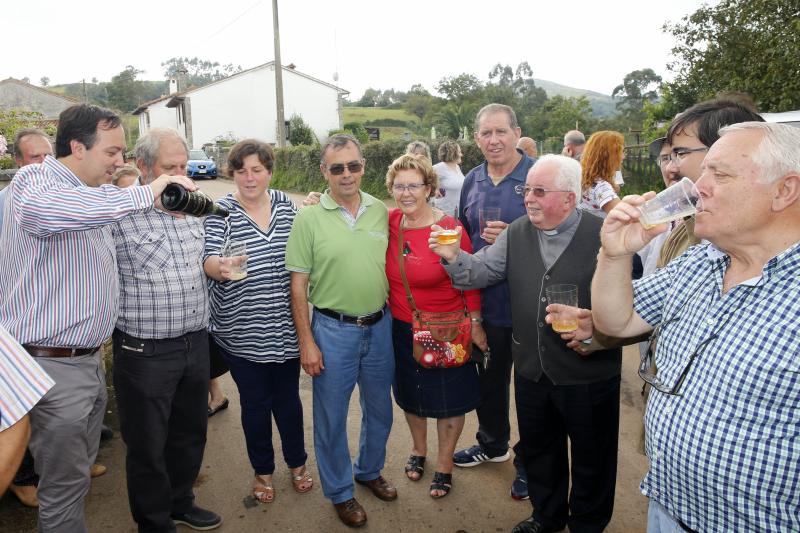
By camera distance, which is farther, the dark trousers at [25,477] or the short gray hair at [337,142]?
the dark trousers at [25,477]

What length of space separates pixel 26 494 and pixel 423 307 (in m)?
2.73

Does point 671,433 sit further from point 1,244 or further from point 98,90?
point 98,90

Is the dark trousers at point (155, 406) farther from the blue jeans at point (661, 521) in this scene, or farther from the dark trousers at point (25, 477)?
the blue jeans at point (661, 521)

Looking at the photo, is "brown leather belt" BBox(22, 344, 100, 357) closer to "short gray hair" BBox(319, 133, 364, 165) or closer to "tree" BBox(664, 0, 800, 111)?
"short gray hair" BBox(319, 133, 364, 165)

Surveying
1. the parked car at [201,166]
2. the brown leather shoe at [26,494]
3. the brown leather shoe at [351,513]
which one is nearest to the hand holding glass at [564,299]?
the brown leather shoe at [351,513]

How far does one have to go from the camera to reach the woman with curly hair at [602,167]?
15.7ft

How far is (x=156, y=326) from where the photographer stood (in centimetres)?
284

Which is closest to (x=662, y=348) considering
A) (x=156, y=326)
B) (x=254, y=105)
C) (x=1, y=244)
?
(x=156, y=326)

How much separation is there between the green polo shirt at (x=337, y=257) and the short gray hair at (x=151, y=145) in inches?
31.8

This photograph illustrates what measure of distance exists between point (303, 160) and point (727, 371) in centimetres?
2231

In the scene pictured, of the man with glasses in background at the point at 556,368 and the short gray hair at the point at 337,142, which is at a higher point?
the short gray hair at the point at 337,142

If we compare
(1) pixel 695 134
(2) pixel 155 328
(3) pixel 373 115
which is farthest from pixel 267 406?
(3) pixel 373 115

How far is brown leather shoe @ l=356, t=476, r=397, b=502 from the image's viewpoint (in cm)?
346

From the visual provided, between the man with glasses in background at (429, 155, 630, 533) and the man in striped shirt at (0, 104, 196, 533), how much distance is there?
163 centimetres
